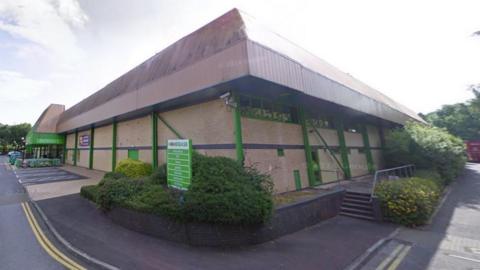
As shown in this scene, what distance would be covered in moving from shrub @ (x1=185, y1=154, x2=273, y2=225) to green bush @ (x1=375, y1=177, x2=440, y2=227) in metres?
5.75

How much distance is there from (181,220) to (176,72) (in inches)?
275

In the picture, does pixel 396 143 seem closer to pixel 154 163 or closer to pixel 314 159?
pixel 314 159

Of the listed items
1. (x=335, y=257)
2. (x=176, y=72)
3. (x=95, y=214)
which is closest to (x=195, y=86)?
(x=176, y=72)

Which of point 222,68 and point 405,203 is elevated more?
point 222,68

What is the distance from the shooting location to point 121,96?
14453 millimetres

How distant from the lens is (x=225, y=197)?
5730 millimetres

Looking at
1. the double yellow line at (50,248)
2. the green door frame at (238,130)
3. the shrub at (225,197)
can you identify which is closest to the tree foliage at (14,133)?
the double yellow line at (50,248)

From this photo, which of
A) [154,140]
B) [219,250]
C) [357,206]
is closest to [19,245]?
[219,250]

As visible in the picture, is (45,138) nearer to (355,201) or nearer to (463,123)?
(355,201)

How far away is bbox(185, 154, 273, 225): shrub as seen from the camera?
5.64 meters

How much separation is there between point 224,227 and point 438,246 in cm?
660

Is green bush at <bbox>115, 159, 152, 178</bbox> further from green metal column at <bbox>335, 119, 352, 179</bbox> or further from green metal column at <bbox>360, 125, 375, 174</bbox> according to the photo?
green metal column at <bbox>360, 125, 375, 174</bbox>

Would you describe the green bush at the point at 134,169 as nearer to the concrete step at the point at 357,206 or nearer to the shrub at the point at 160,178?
the shrub at the point at 160,178

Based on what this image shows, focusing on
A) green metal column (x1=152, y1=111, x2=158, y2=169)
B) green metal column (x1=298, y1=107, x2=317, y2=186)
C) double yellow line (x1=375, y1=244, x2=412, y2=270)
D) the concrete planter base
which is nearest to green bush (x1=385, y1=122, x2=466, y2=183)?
green metal column (x1=298, y1=107, x2=317, y2=186)
